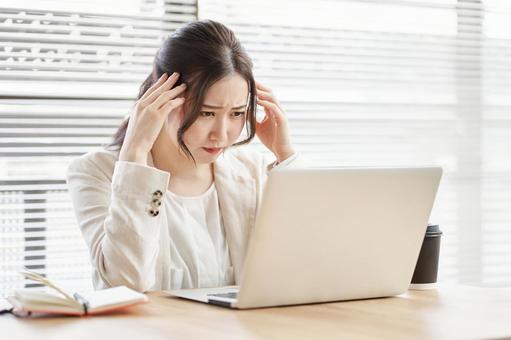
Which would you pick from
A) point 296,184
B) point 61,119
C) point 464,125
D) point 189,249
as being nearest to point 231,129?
point 189,249

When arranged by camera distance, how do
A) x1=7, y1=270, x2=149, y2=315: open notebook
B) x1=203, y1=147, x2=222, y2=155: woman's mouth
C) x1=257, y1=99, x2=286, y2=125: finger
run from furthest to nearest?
1. x1=257, y1=99, x2=286, y2=125: finger
2. x1=203, y1=147, x2=222, y2=155: woman's mouth
3. x1=7, y1=270, x2=149, y2=315: open notebook

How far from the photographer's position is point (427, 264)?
176cm

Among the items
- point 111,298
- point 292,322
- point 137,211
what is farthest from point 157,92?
point 292,322

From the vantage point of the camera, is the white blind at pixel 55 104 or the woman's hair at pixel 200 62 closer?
the woman's hair at pixel 200 62

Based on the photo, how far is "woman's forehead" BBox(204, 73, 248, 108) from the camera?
1.98 meters

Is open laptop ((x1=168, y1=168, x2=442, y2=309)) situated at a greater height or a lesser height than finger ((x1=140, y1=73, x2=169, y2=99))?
lesser

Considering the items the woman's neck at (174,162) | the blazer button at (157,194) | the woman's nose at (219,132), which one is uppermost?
the woman's nose at (219,132)

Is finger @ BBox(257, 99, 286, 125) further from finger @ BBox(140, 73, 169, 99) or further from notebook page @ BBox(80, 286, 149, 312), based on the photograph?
notebook page @ BBox(80, 286, 149, 312)

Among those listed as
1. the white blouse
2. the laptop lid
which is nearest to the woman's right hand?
the white blouse

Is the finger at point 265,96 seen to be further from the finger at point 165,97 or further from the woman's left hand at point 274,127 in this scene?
the finger at point 165,97

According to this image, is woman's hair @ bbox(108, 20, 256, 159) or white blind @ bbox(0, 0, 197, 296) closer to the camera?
woman's hair @ bbox(108, 20, 256, 159)

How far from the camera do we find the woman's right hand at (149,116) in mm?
1915

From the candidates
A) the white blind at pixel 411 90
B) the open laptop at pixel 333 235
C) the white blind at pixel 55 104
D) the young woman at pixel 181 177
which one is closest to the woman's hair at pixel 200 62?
the young woman at pixel 181 177

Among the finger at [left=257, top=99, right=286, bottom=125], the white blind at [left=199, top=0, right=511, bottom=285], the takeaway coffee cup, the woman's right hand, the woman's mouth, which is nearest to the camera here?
the takeaway coffee cup
